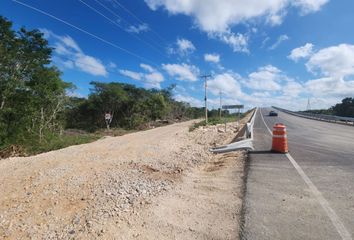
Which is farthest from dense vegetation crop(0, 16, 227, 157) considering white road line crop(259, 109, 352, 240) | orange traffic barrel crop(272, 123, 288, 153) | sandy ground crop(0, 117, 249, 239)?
white road line crop(259, 109, 352, 240)

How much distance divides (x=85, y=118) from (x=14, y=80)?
114 feet

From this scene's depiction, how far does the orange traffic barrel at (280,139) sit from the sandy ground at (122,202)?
1.80 m

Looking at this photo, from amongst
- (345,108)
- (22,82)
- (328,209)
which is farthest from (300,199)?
(345,108)

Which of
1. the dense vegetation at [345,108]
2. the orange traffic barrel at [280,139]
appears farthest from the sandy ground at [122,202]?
the dense vegetation at [345,108]

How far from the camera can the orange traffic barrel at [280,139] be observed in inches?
325

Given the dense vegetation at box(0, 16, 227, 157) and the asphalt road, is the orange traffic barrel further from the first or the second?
the dense vegetation at box(0, 16, 227, 157)

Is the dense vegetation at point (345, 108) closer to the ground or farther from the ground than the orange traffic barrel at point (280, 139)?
farther from the ground

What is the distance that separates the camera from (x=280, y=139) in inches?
334

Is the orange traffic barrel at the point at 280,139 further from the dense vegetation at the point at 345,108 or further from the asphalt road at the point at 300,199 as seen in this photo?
the dense vegetation at the point at 345,108

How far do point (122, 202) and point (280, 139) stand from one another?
627 centimetres

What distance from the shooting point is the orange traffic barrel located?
827 cm

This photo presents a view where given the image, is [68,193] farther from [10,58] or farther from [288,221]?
[10,58]

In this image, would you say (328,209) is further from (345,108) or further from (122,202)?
(345,108)

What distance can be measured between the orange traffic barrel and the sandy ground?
180 centimetres
